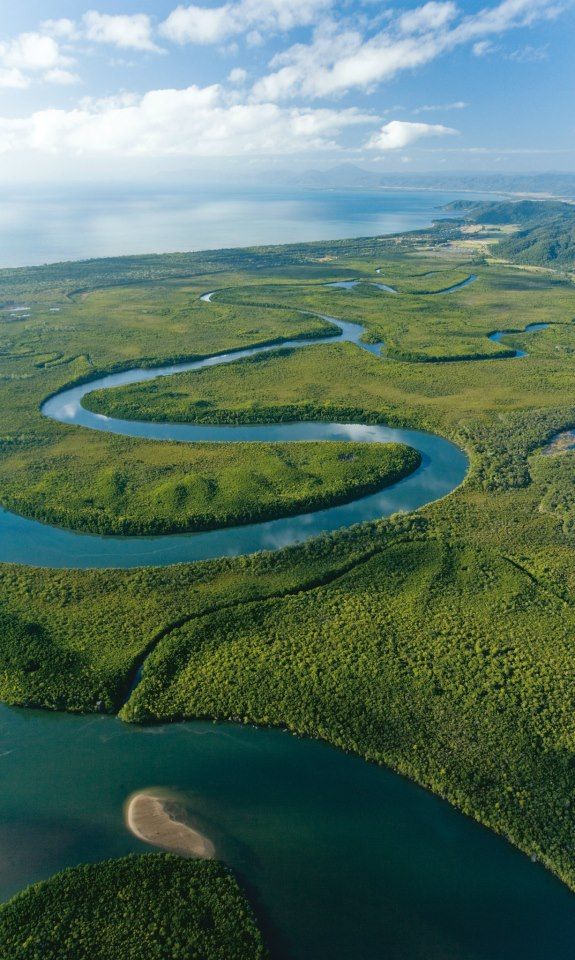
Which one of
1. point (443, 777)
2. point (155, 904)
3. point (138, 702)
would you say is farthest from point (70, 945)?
point (443, 777)

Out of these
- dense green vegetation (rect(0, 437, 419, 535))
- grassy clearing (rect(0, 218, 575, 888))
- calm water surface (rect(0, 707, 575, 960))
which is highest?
dense green vegetation (rect(0, 437, 419, 535))

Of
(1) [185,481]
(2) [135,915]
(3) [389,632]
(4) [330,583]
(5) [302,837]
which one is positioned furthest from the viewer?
(1) [185,481]

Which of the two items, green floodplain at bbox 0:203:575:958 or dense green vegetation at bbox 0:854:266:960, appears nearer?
dense green vegetation at bbox 0:854:266:960

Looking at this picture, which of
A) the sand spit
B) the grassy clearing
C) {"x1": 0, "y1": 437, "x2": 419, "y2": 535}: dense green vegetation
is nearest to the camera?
the sand spit

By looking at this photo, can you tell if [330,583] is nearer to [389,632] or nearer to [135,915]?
[389,632]

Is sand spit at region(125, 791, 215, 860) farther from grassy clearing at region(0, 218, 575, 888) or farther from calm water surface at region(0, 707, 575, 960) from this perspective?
grassy clearing at region(0, 218, 575, 888)

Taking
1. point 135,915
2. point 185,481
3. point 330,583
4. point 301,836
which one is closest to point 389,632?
point 330,583

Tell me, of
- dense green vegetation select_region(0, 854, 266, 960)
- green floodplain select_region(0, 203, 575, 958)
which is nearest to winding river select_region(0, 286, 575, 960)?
dense green vegetation select_region(0, 854, 266, 960)
